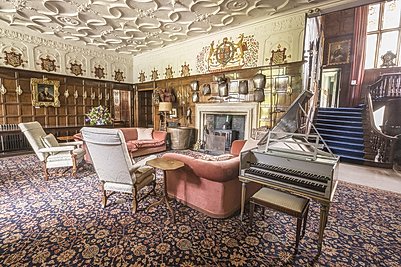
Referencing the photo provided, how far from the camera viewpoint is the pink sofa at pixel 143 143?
5.58 meters

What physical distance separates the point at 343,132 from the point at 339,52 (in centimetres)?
430

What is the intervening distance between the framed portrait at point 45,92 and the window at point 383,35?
11886 millimetres

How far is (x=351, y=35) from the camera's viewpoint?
316 inches

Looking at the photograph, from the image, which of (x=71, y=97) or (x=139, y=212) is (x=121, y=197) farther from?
(x=71, y=97)

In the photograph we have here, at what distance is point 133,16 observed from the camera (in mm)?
5066

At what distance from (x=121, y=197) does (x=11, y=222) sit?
4.14 feet

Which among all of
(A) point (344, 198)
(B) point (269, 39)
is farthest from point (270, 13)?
(A) point (344, 198)

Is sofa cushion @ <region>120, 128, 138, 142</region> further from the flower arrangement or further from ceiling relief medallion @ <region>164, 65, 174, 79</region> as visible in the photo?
ceiling relief medallion @ <region>164, 65, 174, 79</region>

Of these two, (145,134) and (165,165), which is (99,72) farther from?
(165,165)

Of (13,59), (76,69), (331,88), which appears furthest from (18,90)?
(331,88)

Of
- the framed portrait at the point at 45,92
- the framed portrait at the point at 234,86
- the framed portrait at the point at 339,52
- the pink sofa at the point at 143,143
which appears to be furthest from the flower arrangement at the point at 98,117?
the framed portrait at the point at 339,52

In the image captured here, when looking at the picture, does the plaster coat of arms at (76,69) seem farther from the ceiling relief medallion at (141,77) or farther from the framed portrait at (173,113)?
the framed portrait at (173,113)

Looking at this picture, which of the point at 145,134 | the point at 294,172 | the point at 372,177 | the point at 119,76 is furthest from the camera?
the point at 119,76

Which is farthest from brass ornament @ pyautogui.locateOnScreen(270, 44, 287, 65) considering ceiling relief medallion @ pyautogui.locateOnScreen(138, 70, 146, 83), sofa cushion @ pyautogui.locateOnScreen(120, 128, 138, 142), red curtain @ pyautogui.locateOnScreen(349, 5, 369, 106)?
ceiling relief medallion @ pyautogui.locateOnScreen(138, 70, 146, 83)
